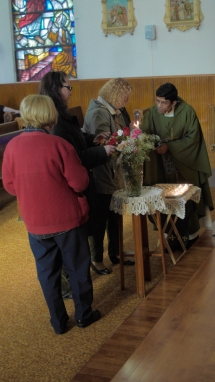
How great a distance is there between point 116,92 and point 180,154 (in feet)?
3.09

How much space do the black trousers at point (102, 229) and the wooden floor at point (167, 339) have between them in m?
0.61

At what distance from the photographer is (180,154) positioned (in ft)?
17.8

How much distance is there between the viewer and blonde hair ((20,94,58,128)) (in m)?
3.65

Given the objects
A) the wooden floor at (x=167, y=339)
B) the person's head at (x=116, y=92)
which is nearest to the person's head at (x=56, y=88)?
the person's head at (x=116, y=92)

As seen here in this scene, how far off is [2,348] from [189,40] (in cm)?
671

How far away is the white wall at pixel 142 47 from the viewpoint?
31.0 ft

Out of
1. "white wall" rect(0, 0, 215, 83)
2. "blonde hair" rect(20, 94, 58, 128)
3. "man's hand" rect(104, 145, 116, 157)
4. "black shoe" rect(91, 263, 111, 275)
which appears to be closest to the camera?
"blonde hair" rect(20, 94, 58, 128)

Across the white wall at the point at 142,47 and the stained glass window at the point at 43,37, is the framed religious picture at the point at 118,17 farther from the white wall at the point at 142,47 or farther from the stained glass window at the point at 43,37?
the stained glass window at the point at 43,37

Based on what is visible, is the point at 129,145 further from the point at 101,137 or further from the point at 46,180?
the point at 46,180

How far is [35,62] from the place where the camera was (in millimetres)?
10844

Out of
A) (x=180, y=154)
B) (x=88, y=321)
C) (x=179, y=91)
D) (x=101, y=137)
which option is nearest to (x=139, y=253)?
(x=88, y=321)

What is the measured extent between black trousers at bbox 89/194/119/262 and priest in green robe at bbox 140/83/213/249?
0.60 m

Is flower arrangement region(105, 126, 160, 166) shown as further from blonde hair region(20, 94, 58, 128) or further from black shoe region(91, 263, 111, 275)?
black shoe region(91, 263, 111, 275)

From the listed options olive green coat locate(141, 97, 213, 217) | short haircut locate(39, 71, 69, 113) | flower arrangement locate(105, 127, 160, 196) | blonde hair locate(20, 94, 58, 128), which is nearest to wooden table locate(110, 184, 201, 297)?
flower arrangement locate(105, 127, 160, 196)
